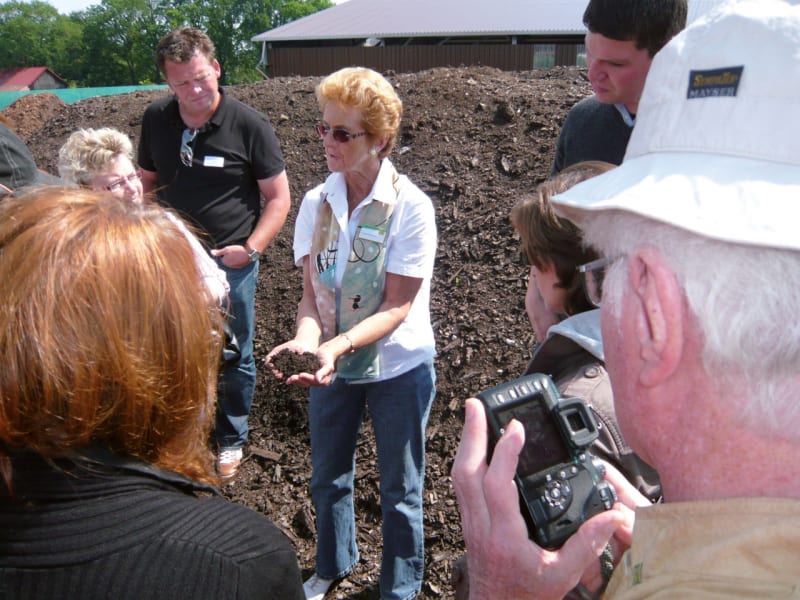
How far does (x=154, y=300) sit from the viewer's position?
1180 mm

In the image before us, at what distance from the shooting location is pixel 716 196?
2.90ft

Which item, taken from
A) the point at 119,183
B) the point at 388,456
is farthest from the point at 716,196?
the point at 119,183

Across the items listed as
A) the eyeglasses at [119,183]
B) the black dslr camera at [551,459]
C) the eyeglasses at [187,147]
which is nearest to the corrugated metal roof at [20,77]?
the eyeglasses at [187,147]

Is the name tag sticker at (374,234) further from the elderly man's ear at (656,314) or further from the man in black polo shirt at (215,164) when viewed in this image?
the elderly man's ear at (656,314)

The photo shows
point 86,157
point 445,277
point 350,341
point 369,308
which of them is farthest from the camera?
point 445,277

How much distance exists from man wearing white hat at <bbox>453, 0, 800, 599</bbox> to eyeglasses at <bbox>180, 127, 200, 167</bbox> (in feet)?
10.8

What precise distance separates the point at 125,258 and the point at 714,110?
39.8 inches

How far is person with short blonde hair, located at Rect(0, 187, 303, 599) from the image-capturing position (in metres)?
1.06

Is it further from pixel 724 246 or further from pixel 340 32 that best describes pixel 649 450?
pixel 340 32

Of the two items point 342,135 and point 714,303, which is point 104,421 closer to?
point 714,303

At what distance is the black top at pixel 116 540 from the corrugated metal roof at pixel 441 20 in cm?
2375

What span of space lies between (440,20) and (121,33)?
6662 centimetres

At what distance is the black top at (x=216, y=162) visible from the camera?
3.89 m

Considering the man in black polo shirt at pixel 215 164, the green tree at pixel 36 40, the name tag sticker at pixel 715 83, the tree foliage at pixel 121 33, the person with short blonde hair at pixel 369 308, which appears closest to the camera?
the name tag sticker at pixel 715 83
